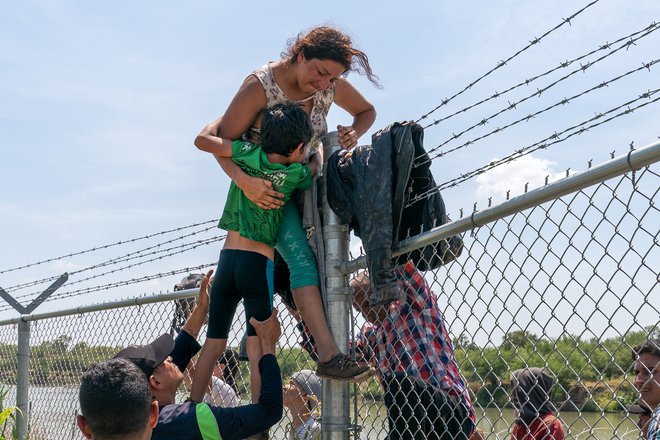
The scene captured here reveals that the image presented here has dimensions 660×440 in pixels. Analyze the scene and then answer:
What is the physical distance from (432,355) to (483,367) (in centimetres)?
23

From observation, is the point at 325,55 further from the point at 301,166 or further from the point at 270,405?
the point at 270,405

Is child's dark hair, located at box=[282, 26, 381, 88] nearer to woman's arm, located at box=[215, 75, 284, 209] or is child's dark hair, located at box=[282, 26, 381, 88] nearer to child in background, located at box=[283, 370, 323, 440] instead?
woman's arm, located at box=[215, 75, 284, 209]

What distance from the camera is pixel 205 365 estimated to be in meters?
3.97

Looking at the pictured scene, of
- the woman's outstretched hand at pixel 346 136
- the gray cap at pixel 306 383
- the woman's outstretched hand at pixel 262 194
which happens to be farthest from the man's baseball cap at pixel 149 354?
the woman's outstretched hand at pixel 346 136

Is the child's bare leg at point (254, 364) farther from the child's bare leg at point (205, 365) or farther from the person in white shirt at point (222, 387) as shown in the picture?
the person in white shirt at point (222, 387)

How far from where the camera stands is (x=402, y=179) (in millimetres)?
3227

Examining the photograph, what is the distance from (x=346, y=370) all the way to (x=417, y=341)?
1.17 ft

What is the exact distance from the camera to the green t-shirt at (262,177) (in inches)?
143

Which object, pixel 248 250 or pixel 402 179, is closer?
pixel 402 179

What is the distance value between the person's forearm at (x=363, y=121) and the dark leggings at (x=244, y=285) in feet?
2.74

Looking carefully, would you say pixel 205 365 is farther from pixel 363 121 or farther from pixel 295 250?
pixel 363 121

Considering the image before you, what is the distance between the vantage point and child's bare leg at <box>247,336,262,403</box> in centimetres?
364

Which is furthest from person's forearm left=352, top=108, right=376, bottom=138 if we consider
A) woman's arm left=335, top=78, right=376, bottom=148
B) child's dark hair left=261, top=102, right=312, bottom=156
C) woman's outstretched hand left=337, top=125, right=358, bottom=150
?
child's dark hair left=261, top=102, right=312, bottom=156

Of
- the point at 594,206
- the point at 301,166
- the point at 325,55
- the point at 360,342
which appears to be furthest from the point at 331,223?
the point at 594,206
